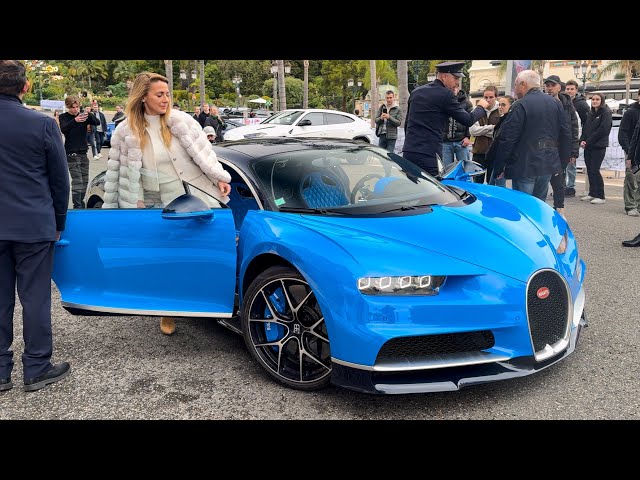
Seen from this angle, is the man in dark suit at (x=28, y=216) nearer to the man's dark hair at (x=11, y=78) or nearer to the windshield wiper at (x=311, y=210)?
the man's dark hair at (x=11, y=78)

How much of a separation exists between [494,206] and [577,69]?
39633 mm

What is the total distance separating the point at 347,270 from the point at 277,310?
0.64 m

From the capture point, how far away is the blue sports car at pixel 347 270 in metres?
2.89

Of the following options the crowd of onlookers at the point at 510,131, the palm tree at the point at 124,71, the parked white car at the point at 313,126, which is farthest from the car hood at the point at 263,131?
the palm tree at the point at 124,71

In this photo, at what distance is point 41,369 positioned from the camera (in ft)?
11.4

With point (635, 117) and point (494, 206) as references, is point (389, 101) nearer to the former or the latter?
point (635, 117)

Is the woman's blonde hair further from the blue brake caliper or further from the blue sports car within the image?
the blue brake caliper

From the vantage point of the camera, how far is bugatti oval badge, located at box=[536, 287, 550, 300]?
307 centimetres

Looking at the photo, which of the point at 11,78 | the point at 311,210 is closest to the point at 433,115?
the point at 311,210

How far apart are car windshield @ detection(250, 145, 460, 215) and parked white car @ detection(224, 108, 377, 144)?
12.9 m

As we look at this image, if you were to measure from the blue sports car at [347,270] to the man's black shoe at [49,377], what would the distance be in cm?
37

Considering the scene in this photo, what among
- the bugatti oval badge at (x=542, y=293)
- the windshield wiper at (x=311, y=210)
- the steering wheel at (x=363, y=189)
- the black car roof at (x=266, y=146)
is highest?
the black car roof at (x=266, y=146)

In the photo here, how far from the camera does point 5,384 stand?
3.44 metres
